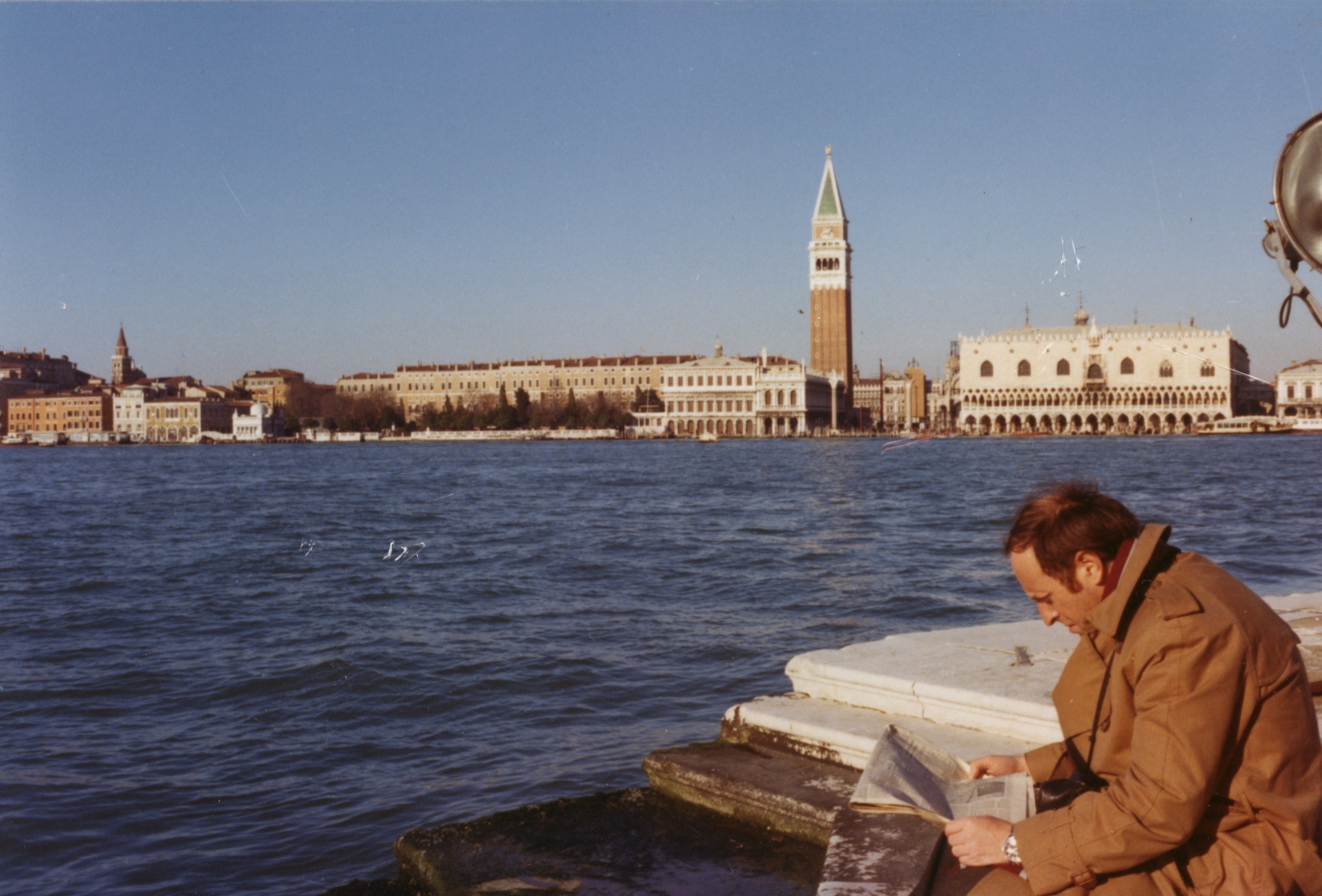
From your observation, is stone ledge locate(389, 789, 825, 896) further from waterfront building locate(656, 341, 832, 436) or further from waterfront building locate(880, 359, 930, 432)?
waterfront building locate(880, 359, 930, 432)

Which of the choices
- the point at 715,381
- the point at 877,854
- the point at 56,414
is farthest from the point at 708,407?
the point at 877,854

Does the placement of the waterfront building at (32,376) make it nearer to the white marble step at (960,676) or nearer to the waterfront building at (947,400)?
the waterfront building at (947,400)

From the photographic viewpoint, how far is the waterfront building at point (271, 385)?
279ft

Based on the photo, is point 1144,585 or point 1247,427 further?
point 1247,427

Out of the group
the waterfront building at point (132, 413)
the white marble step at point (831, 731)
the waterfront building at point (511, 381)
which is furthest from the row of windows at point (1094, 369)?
the white marble step at point (831, 731)

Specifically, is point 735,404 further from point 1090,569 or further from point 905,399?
point 1090,569

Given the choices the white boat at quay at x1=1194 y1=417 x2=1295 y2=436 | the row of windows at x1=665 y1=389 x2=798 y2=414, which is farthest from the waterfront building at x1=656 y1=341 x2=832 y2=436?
the white boat at quay at x1=1194 y1=417 x2=1295 y2=436

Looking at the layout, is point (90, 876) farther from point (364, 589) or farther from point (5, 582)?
point (5, 582)

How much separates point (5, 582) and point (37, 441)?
73362mm

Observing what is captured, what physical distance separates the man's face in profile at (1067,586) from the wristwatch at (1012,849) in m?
0.25

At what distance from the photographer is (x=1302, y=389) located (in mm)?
61781

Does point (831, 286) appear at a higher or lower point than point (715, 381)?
higher

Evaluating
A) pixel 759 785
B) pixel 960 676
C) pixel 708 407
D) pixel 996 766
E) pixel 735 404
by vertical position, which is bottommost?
pixel 759 785

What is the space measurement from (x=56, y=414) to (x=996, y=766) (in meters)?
84.5
